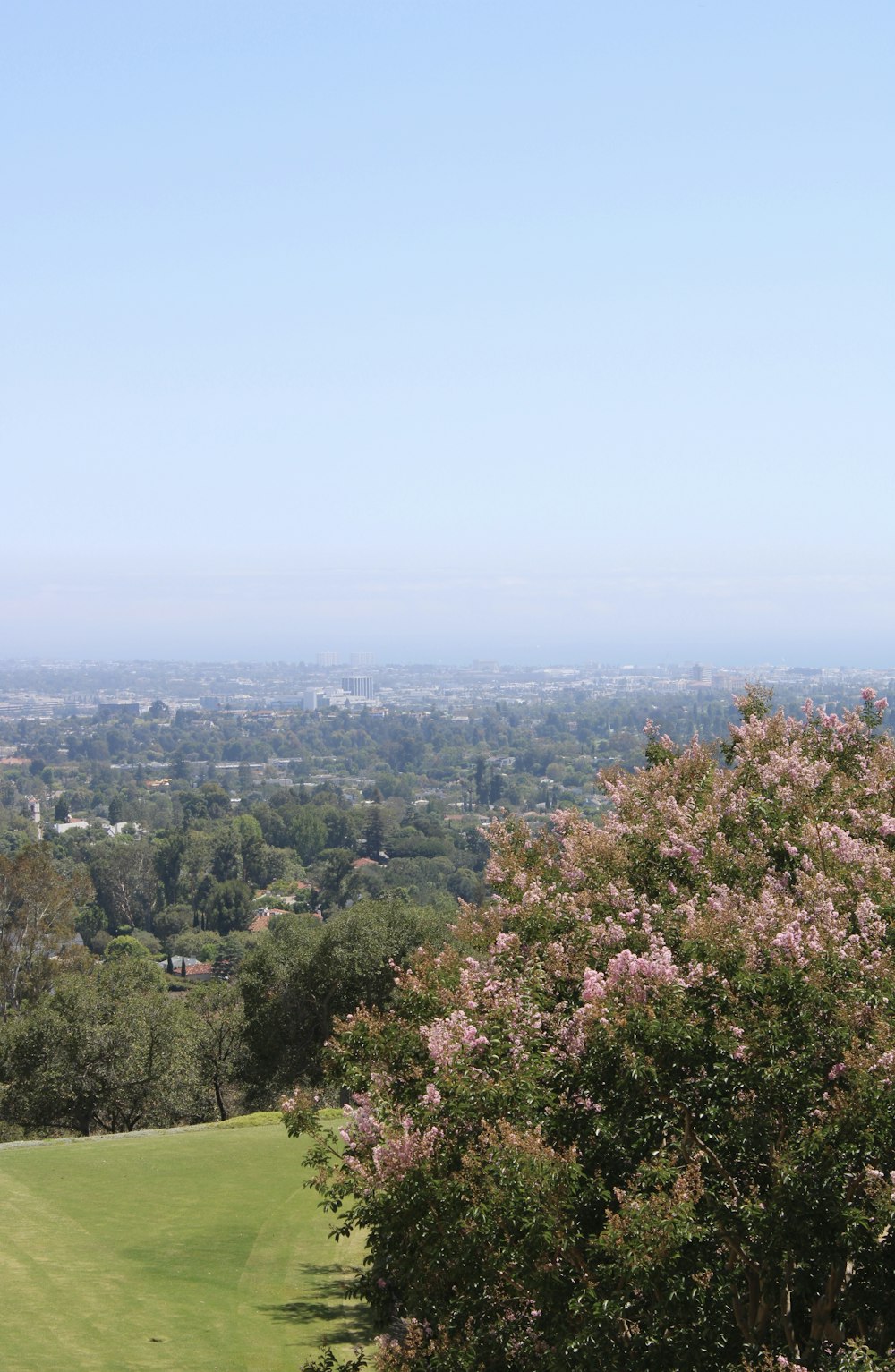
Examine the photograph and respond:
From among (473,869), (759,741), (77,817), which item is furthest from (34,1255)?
(77,817)

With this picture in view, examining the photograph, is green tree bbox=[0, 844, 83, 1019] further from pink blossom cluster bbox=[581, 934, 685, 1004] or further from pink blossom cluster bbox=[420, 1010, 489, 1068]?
pink blossom cluster bbox=[581, 934, 685, 1004]

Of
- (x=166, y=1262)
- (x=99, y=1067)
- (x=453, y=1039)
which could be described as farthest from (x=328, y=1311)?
(x=99, y=1067)

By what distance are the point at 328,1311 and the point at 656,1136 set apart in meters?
7.07

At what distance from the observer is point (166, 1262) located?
41.6ft

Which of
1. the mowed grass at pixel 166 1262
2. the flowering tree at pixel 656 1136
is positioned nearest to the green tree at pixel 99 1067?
the mowed grass at pixel 166 1262

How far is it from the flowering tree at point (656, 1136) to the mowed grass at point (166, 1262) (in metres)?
3.71

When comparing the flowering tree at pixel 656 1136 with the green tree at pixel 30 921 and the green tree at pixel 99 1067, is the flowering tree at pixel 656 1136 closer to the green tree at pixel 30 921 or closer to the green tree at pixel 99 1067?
the green tree at pixel 99 1067

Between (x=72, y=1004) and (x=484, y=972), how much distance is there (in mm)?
19242

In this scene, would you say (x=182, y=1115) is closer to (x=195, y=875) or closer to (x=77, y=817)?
(x=195, y=875)

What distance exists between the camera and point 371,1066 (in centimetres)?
812

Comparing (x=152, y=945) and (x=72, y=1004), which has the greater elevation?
(x=72, y=1004)

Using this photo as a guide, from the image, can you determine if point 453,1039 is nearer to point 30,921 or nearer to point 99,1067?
point 99,1067

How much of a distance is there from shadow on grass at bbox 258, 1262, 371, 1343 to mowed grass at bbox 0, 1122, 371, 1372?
0.02 m

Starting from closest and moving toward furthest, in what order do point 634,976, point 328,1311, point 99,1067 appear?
1. point 634,976
2. point 328,1311
3. point 99,1067
